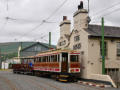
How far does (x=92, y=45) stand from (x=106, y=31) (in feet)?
9.55

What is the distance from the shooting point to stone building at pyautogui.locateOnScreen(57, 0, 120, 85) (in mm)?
20516

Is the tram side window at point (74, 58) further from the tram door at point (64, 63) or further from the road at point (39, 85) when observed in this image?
the road at point (39, 85)

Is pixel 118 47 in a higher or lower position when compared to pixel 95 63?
higher

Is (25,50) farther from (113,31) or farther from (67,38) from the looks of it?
(113,31)

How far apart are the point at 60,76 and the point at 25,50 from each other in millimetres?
45158

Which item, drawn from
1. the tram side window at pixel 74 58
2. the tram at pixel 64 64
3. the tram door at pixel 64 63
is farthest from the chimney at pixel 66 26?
the tram side window at pixel 74 58

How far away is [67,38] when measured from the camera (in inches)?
1073

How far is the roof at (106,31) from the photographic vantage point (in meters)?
20.9

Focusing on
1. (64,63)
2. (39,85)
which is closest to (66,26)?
(64,63)

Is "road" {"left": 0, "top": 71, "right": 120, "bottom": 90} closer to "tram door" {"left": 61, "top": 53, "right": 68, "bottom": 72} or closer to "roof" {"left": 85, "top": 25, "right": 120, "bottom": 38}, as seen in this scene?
"tram door" {"left": 61, "top": 53, "right": 68, "bottom": 72}

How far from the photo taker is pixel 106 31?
22.4m

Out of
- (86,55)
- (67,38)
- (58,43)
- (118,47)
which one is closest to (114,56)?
(118,47)

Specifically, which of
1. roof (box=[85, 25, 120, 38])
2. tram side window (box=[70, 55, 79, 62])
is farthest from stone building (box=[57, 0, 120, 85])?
tram side window (box=[70, 55, 79, 62])

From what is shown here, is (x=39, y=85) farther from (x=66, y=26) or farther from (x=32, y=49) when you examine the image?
(x=32, y=49)
